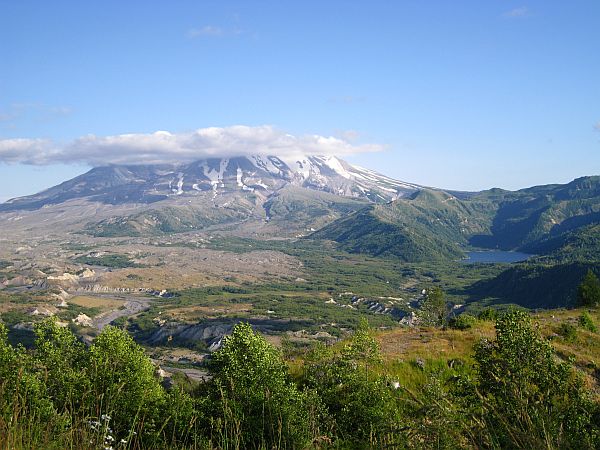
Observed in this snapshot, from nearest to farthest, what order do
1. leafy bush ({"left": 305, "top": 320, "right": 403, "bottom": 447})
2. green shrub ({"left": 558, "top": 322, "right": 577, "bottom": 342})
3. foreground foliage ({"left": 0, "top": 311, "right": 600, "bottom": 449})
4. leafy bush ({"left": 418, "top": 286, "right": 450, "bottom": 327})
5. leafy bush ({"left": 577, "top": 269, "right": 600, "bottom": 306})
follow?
foreground foliage ({"left": 0, "top": 311, "right": 600, "bottom": 449})
leafy bush ({"left": 305, "top": 320, "right": 403, "bottom": 447})
green shrub ({"left": 558, "top": 322, "right": 577, "bottom": 342})
leafy bush ({"left": 577, "top": 269, "right": 600, "bottom": 306})
leafy bush ({"left": 418, "top": 286, "right": 450, "bottom": 327})

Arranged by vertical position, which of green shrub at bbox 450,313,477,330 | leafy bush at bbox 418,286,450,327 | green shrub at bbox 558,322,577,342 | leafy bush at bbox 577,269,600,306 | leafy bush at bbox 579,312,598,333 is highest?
green shrub at bbox 558,322,577,342

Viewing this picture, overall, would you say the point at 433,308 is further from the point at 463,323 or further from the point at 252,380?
the point at 252,380

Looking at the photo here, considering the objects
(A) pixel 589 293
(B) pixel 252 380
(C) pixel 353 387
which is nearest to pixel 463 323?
(C) pixel 353 387

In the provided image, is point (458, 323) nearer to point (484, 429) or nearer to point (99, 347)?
point (99, 347)

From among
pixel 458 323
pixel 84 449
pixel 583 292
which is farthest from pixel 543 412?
pixel 583 292

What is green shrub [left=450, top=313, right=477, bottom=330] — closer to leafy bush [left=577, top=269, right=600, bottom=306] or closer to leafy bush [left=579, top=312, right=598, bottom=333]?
leafy bush [left=579, top=312, right=598, bottom=333]

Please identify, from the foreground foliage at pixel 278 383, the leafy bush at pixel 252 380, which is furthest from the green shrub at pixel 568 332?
the leafy bush at pixel 252 380

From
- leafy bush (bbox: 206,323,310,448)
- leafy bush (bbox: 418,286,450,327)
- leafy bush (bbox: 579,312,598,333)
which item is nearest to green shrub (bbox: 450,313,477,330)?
leafy bush (bbox: 579,312,598,333)

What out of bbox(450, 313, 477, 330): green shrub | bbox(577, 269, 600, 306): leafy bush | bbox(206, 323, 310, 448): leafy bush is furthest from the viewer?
bbox(577, 269, 600, 306): leafy bush

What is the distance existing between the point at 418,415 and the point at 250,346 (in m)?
25.6

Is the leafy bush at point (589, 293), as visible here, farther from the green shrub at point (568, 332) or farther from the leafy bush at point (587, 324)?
the green shrub at point (568, 332)

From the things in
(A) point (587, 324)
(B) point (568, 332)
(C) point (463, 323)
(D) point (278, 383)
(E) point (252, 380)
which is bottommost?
(C) point (463, 323)

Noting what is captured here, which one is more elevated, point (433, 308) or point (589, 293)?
point (589, 293)

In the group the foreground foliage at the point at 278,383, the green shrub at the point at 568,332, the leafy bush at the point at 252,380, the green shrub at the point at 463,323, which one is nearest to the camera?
the foreground foliage at the point at 278,383
